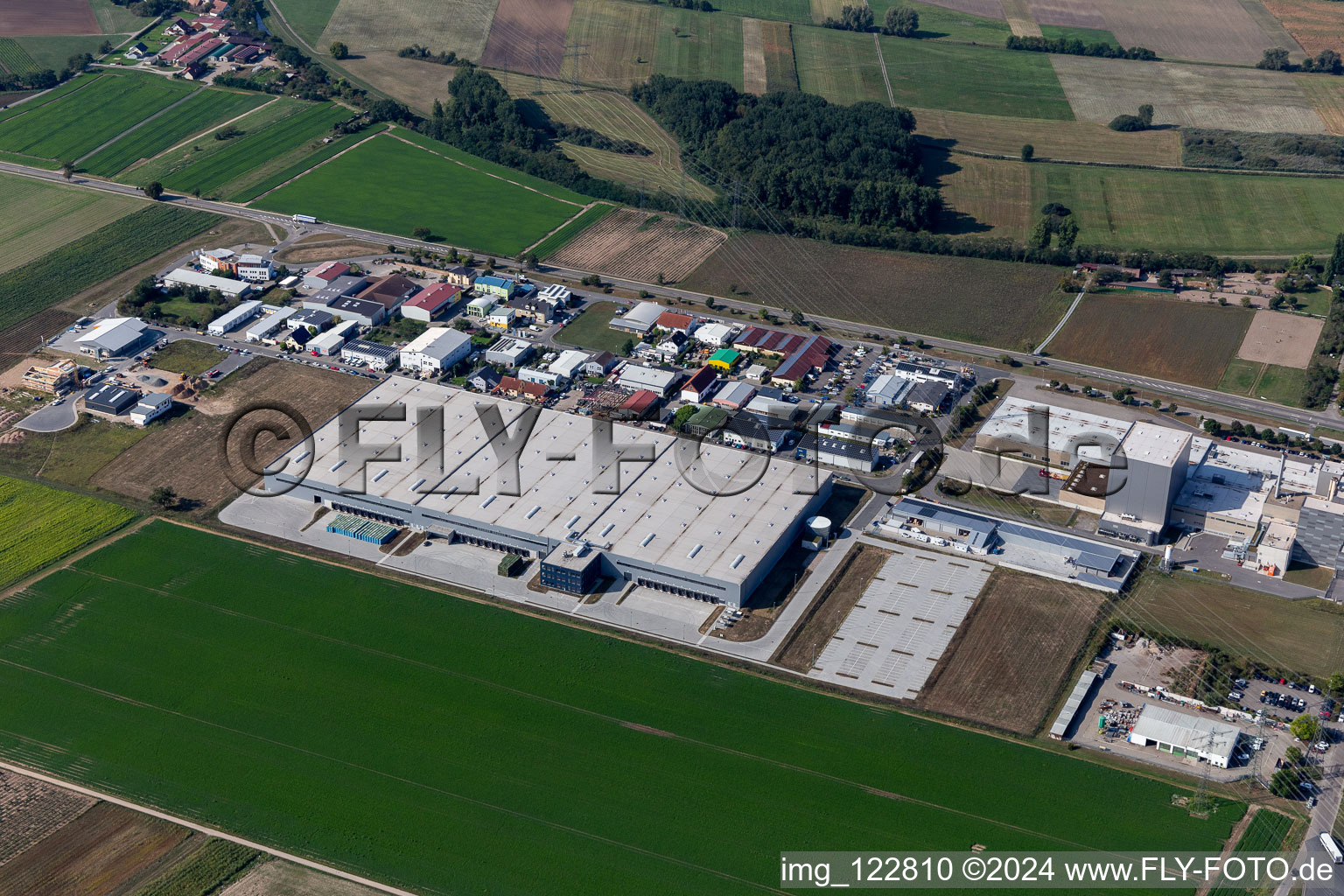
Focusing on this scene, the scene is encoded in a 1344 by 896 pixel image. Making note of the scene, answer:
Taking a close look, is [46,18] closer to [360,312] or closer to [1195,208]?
[360,312]

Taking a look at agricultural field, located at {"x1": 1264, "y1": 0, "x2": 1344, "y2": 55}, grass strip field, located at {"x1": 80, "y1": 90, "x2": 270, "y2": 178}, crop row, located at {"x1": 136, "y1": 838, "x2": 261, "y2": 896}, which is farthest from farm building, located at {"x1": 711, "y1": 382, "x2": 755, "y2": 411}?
agricultural field, located at {"x1": 1264, "y1": 0, "x2": 1344, "y2": 55}

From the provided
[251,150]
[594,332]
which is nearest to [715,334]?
[594,332]

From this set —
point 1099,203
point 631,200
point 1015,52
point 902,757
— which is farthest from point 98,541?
point 1015,52

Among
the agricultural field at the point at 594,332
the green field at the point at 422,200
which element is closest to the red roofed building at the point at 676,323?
the agricultural field at the point at 594,332

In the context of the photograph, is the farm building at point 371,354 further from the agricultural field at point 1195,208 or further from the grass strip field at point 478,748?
the agricultural field at point 1195,208

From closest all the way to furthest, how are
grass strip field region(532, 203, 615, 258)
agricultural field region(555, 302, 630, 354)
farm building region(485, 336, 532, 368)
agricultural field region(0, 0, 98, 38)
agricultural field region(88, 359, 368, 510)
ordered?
agricultural field region(88, 359, 368, 510), farm building region(485, 336, 532, 368), agricultural field region(555, 302, 630, 354), grass strip field region(532, 203, 615, 258), agricultural field region(0, 0, 98, 38)

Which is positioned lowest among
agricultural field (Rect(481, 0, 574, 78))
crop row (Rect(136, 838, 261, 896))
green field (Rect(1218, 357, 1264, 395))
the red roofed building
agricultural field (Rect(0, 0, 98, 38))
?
crop row (Rect(136, 838, 261, 896))

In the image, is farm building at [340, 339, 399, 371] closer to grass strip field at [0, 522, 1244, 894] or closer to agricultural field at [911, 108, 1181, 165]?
grass strip field at [0, 522, 1244, 894]
